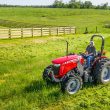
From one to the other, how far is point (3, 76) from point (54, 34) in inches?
780

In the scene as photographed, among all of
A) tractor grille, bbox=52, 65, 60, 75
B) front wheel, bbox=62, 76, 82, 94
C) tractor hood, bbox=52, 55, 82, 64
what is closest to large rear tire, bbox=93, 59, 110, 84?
tractor hood, bbox=52, 55, 82, 64

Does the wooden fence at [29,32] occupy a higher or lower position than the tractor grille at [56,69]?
higher

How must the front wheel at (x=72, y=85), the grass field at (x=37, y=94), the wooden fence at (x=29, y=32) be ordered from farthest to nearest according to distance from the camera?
the wooden fence at (x=29, y=32), the front wheel at (x=72, y=85), the grass field at (x=37, y=94)

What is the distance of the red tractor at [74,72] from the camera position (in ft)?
30.9

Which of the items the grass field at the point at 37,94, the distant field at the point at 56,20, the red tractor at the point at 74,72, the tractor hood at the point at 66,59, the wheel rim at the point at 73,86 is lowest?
the grass field at the point at 37,94

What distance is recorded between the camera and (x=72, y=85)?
31.2 feet

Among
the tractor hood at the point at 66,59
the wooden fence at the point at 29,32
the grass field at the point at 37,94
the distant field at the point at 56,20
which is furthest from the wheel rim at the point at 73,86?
the distant field at the point at 56,20

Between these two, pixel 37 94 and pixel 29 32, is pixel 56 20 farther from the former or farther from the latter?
pixel 37 94

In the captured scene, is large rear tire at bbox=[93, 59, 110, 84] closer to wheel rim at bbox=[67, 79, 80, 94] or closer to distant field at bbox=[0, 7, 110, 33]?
wheel rim at bbox=[67, 79, 80, 94]

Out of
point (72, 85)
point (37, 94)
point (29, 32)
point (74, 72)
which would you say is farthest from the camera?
point (29, 32)

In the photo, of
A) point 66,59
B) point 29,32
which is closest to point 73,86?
point 66,59

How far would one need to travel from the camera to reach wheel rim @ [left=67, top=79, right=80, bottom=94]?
9.39m

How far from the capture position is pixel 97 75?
10.3 meters

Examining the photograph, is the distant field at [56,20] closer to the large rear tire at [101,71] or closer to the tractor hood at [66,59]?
the large rear tire at [101,71]
